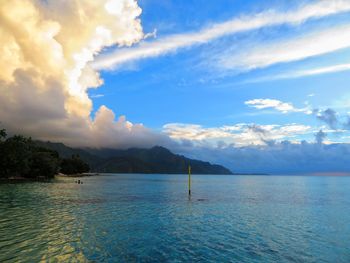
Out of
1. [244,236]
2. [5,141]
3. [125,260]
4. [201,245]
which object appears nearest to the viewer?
[125,260]

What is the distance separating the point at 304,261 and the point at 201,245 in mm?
10949

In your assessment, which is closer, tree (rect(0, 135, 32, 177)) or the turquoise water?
the turquoise water

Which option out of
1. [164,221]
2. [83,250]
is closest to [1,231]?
A: [83,250]

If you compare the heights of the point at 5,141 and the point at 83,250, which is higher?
the point at 5,141

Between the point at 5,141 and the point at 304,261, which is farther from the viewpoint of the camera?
the point at 5,141

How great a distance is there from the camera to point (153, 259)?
2848 cm

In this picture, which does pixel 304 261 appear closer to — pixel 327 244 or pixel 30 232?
pixel 327 244

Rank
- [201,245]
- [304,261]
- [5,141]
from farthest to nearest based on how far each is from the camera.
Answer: [5,141] < [201,245] < [304,261]

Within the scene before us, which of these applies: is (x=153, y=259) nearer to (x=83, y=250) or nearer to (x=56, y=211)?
(x=83, y=250)

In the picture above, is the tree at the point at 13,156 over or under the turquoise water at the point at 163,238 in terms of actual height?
over

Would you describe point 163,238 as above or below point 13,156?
below

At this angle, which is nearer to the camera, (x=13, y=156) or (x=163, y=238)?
(x=163, y=238)

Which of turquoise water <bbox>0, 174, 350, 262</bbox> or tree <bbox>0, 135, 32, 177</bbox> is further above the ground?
tree <bbox>0, 135, 32, 177</bbox>

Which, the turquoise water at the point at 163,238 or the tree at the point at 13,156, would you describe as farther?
the tree at the point at 13,156
